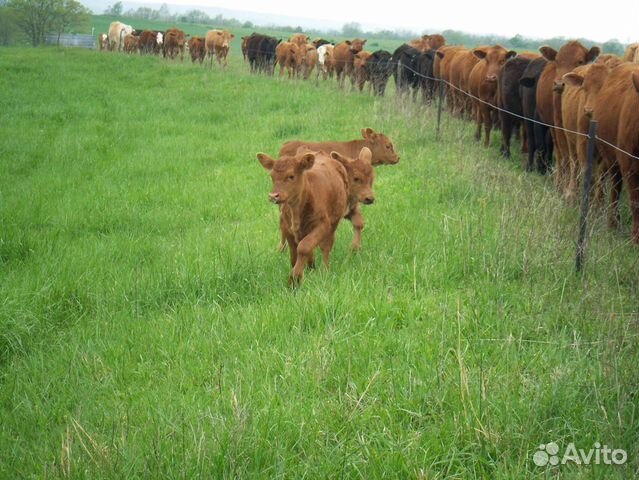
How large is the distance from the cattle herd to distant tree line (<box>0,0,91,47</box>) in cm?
4838

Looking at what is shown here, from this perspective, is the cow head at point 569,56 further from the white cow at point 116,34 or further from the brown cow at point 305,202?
the white cow at point 116,34

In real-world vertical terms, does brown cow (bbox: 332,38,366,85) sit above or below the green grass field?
above

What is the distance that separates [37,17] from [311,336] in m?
67.3

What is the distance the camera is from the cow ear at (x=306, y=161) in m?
6.19

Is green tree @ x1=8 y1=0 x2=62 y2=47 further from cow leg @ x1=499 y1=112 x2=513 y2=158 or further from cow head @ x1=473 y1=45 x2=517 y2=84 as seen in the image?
cow leg @ x1=499 y1=112 x2=513 y2=158

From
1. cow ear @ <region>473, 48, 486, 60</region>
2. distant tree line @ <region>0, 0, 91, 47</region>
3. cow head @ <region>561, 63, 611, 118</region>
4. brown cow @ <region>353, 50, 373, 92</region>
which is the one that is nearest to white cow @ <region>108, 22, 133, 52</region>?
distant tree line @ <region>0, 0, 91, 47</region>

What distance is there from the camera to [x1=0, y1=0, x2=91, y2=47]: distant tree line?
63562mm

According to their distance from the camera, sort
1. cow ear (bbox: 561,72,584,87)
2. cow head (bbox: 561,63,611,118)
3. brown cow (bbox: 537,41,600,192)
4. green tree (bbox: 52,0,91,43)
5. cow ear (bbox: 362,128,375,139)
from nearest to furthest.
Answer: cow head (bbox: 561,63,611,118) < cow ear (bbox: 362,128,375,139) < cow ear (bbox: 561,72,584,87) < brown cow (bbox: 537,41,600,192) < green tree (bbox: 52,0,91,43)

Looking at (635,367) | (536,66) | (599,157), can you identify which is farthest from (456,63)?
(635,367)

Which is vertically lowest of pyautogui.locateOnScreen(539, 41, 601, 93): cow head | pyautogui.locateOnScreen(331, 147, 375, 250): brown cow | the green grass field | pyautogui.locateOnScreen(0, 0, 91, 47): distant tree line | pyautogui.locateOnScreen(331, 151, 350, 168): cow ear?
the green grass field

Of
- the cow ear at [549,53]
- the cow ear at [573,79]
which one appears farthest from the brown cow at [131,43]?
the cow ear at [573,79]

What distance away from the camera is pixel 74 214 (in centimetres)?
923

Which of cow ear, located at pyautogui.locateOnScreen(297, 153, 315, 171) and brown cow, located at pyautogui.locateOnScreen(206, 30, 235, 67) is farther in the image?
brown cow, located at pyautogui.locateOnScreen(206, 30, 235, 67)

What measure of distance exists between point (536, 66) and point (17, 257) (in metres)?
9.15
